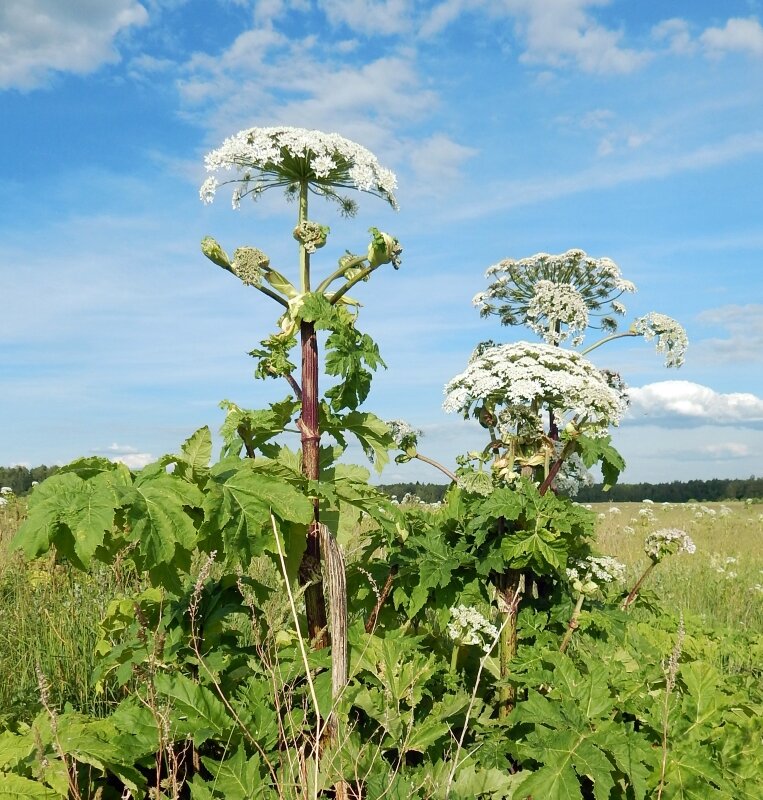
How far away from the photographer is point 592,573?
348cm

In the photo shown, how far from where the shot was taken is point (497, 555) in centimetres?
330

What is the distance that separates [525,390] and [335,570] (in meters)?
1.30

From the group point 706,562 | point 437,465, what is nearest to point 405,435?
point 437,465

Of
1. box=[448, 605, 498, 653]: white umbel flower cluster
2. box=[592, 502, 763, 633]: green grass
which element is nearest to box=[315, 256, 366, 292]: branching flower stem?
box=[448, 605, 498, 653]: white umbel flower cluster

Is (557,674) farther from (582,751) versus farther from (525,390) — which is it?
(525,390)

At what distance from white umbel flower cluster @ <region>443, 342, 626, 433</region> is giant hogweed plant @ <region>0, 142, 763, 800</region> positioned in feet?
0.05

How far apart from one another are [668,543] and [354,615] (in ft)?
5.95

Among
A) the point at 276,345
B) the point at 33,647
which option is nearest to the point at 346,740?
the point at 276,345

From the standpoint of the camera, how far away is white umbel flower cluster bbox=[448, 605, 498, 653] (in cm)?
320

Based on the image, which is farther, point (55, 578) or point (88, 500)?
point (55, 578)

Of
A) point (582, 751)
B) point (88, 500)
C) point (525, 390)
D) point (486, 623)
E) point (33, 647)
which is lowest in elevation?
point (33, 647)

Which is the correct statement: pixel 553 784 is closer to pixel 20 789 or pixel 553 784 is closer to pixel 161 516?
pixel 161 516

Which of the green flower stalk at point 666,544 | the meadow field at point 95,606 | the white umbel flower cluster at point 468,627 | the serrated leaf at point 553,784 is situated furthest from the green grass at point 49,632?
the green flower stalk at point 666,544

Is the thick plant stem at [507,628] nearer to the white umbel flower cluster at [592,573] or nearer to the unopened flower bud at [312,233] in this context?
the white umbel flower cluster at [592,573]
